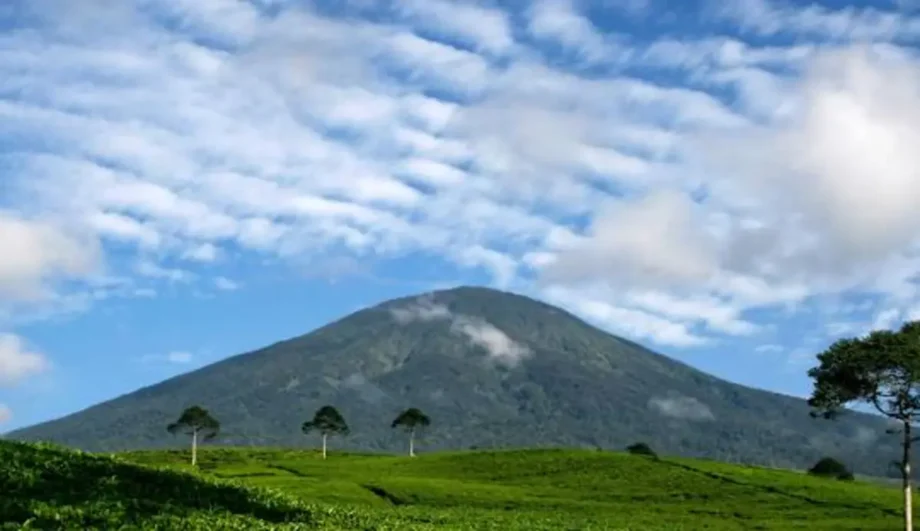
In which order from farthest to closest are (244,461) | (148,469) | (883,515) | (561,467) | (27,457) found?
(244,461) < (561,467) < (883,515) < (148,469) < (27,457)

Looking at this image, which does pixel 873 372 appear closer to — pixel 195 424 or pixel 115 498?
pixel 115 498

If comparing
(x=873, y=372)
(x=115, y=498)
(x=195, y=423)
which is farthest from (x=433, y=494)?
(x=195, y=423)

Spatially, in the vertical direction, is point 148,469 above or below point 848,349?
below

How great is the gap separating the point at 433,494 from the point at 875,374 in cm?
3978

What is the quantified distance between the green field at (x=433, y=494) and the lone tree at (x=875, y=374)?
13.2 m

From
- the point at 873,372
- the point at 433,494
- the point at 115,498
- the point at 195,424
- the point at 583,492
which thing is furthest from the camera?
the point at 195,424

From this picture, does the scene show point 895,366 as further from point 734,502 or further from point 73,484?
point 73,484

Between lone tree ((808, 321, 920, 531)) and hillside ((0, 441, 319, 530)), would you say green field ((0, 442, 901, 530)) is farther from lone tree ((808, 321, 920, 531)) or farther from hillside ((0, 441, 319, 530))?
lone tree ((808, 321, 920, 531))

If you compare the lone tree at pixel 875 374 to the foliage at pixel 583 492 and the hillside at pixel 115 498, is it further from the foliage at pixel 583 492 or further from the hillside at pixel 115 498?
the hillside at pixel 115 498

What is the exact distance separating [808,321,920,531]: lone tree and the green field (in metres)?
13.2

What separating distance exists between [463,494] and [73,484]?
61.6 metres

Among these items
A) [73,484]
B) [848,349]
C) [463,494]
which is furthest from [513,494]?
[73,484]

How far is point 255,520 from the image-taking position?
35.1 meters

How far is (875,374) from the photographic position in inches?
2820
